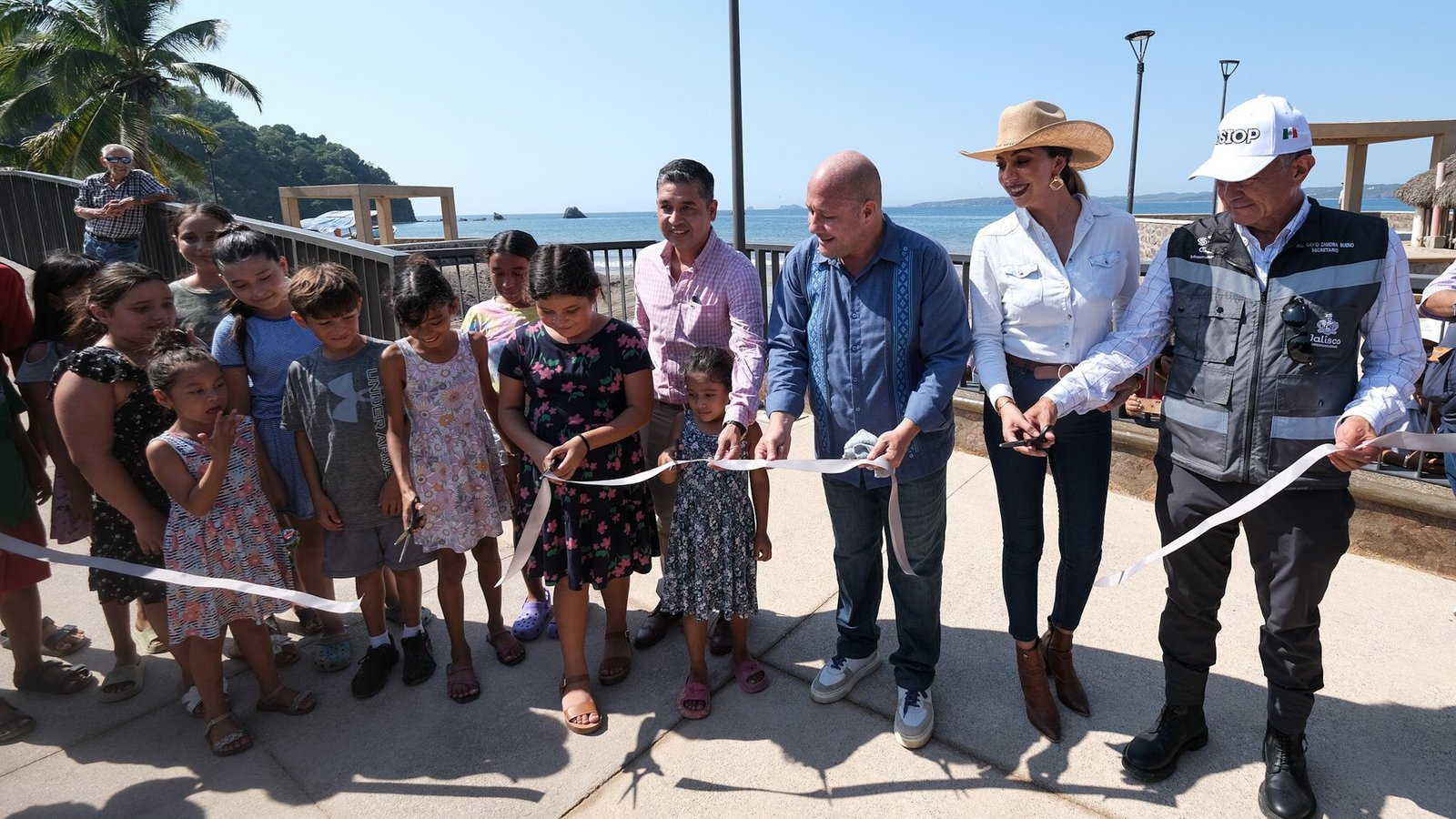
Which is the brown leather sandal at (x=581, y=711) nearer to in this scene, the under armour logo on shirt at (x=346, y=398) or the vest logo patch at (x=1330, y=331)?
the under armour logo on shirt at (x=346, y=398)

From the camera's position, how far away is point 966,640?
3342 mm

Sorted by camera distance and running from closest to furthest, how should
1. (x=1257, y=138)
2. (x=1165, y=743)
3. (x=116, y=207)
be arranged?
(x=1257, y=138) < (x=1165, y=743) < (x=116, y=207)

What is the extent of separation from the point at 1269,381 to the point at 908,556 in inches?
46.6

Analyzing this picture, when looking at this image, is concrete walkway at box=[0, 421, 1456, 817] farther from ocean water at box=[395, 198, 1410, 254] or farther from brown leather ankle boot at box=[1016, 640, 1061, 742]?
ocean water at box=[395, 198, 1410, 254]

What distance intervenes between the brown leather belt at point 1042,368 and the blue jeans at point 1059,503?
0.01 m

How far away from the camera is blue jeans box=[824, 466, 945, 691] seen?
270 centimetres

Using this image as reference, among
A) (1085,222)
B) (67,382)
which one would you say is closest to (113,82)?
(67,382)

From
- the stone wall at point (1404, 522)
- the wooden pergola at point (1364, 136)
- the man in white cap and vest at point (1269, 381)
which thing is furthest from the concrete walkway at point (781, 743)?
the wooden pergola at point (1364, 136)

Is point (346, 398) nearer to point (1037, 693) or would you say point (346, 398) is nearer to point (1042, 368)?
point (1042, 368)

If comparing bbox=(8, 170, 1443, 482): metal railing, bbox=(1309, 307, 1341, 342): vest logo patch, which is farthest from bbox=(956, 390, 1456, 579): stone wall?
bbox=(1309, 307, 1341, 342): vest logo patch

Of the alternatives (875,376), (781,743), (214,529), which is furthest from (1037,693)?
(214,529)

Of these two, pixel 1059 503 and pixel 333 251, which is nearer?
pixel 1059 503

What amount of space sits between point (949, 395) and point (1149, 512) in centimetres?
279

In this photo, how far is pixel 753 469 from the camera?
267 cm
